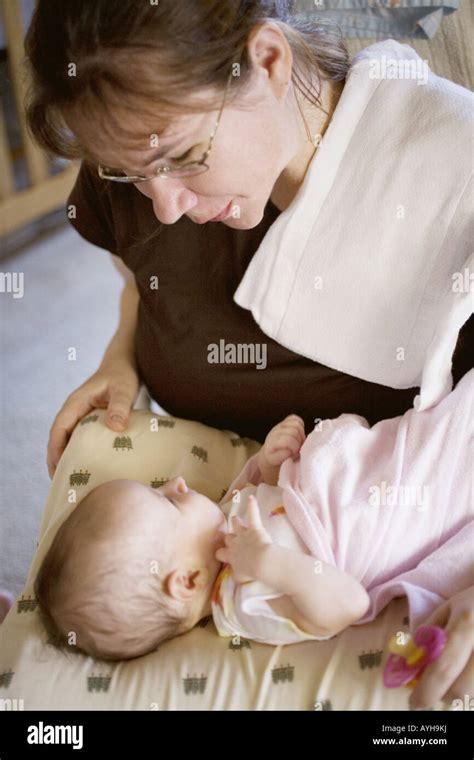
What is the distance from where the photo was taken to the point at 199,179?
1.09 m

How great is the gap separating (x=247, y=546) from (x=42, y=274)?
5.86 feet

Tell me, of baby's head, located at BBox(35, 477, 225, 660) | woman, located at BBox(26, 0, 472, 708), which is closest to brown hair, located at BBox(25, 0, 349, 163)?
woman, located at BBox(26, 0, 472, 708)

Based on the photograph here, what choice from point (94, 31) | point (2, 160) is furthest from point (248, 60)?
point (2, 160)

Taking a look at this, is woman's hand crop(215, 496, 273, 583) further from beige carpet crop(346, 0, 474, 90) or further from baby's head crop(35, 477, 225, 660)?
beige carpet crop(346, 0, 474, 90)

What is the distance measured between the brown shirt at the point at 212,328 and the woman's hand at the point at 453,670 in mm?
383

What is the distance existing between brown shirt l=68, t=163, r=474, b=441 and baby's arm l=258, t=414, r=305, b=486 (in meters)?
0.07

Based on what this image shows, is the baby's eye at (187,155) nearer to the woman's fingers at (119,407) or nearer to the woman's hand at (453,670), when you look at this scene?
the woman's fingers at (119,407)

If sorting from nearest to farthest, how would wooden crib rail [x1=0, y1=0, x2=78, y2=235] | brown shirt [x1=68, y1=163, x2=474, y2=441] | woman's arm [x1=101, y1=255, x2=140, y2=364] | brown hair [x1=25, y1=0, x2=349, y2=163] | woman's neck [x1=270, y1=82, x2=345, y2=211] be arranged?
brown hair [x1=25, y1=0, x2=349, y2=163]
woman's neck [x1=270, y1=82, x2=345, y2=211]
brown shirt [x1=68, y1=163, x2=474, y2=441]
woman's arm [x1=101, y1=255, x2=140, y2=364]
wooden crib rail [x1=0, y1=0, x2=78, y2=235]

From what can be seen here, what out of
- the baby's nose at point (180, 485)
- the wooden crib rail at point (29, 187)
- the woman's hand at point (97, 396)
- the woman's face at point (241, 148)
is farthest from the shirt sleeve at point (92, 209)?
the wooden crib rail at point (29, 187)

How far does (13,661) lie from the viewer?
115 centimetres

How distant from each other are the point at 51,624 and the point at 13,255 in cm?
184

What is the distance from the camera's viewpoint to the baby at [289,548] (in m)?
1.10

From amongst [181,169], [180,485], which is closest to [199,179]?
[181,169]

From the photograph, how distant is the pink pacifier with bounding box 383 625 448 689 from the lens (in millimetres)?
1004
